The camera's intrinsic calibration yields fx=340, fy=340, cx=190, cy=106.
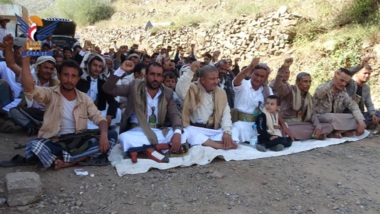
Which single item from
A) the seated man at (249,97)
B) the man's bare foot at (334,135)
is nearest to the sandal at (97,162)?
the seated man at (249,97)

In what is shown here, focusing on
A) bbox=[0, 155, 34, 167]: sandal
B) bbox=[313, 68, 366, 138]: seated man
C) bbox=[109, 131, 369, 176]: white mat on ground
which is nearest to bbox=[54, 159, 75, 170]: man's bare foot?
bbox=[0, 155, 34, 167]: sandal

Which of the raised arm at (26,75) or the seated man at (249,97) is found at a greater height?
the raised arm at (26,75)

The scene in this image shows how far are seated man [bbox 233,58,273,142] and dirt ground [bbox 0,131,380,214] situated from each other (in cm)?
76

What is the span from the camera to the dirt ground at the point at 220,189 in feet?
9.75

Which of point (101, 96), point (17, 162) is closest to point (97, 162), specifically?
point (17, 162)

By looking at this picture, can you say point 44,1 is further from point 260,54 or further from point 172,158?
point 172,158

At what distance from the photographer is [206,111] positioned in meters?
4.55

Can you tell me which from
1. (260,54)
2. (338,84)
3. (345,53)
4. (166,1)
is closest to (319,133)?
(338,84)

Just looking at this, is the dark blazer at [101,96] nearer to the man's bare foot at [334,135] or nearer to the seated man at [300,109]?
the seated man at [300,109]

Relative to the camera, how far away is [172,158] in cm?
397

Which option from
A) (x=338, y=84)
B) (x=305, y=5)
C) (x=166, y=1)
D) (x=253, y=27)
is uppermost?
(x=166, y=1)

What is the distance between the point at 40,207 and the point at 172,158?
5.09ft

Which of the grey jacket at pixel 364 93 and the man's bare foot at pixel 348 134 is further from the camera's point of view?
the grey jacket at pixel 364 93

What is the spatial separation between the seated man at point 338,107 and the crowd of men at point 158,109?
15 mm
